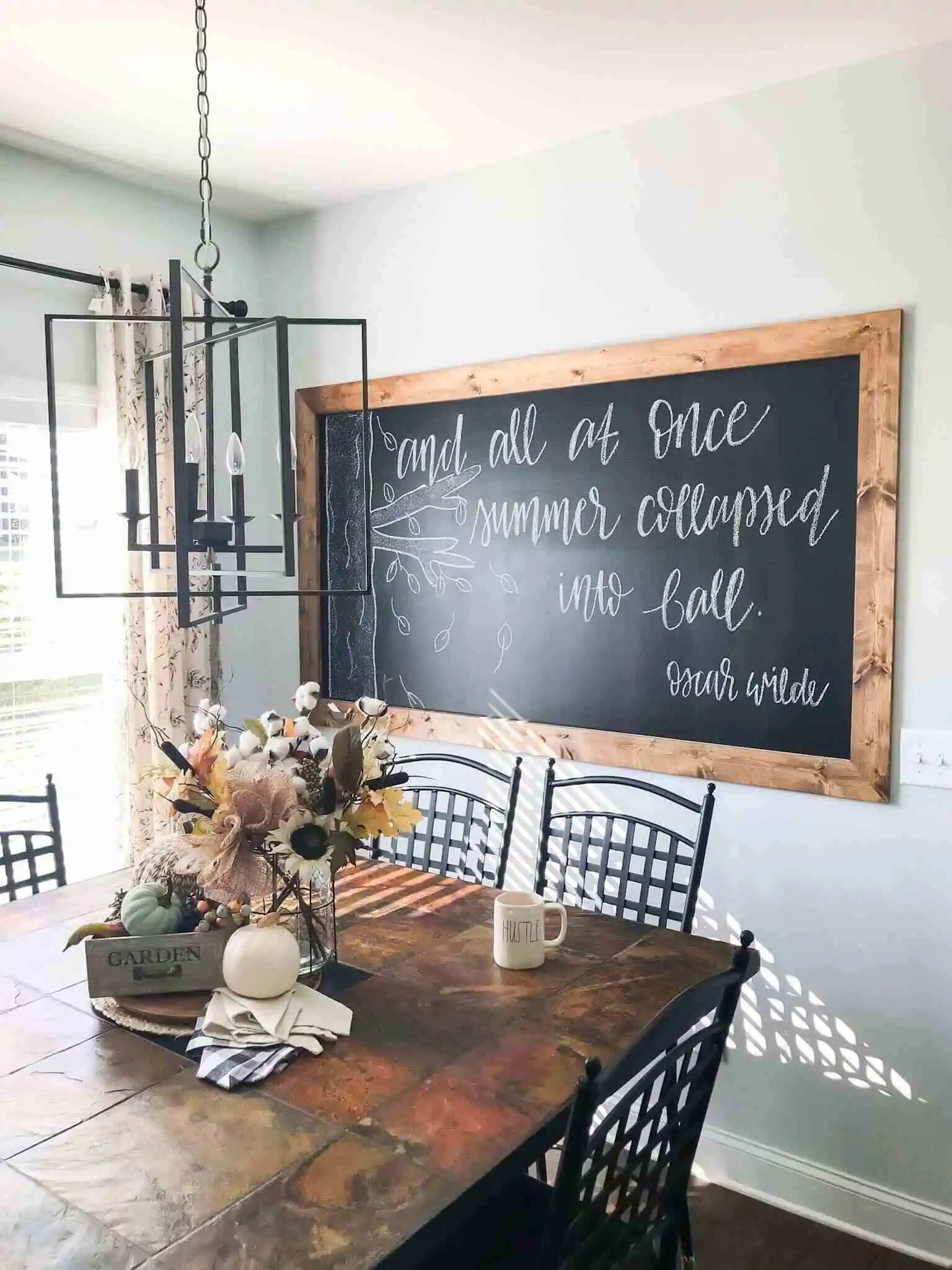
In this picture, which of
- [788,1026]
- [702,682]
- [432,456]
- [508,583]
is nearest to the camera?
[788,1026]

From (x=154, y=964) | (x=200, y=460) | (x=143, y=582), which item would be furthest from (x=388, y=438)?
(x=154, y=964)

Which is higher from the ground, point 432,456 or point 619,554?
point 432,456

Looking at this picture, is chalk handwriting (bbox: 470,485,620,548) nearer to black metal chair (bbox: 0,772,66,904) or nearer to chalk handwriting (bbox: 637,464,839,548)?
chalk handwriting (bbox: 637,464,839,548)

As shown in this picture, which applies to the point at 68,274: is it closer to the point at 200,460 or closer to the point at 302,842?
the point at 200,460

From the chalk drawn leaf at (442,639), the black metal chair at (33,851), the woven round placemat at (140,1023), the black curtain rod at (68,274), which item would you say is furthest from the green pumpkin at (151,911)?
the black curtain rod at (68,274)

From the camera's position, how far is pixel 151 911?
71.1 inches

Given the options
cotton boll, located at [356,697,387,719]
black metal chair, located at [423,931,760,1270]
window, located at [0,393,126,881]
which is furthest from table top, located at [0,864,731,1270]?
window, located at [0,393,126,881]

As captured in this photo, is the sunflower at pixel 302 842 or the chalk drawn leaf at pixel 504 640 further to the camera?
the chalk drawn leaf at pixel 504 640

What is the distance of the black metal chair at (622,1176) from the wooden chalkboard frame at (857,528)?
2.84 feet

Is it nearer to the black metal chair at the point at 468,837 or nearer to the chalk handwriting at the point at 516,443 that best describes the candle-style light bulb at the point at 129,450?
the chalk handwriting at the point at 516,443

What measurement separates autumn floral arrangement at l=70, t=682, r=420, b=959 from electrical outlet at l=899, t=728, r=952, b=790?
1.25 metres

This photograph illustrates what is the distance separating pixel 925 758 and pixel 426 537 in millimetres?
1630

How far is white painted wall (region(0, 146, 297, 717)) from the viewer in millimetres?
2934

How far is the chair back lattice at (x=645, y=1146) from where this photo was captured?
1224mm
